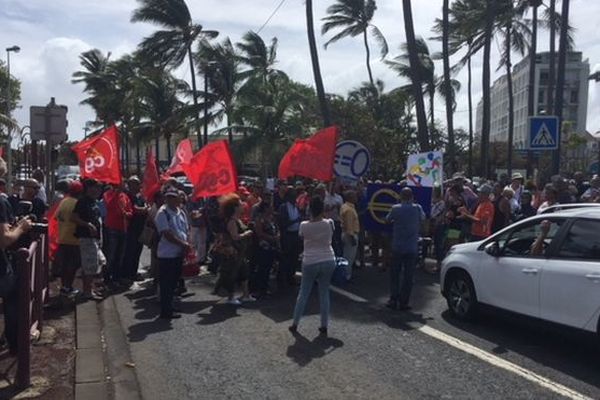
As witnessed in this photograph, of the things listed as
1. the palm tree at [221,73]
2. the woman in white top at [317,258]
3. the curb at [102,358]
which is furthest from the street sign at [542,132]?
the palm tree at [221,73]

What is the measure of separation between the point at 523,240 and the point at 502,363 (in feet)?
5.74

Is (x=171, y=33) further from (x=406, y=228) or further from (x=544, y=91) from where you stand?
(x=544, y=91)

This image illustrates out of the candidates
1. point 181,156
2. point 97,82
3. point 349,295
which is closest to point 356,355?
point 349,295

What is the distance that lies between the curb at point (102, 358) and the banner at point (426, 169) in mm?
7907

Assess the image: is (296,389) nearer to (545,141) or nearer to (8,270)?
(8,270)

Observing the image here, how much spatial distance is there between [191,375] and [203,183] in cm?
457

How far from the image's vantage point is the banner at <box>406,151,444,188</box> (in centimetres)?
1485

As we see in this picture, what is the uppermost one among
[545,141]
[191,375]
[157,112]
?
[157,112]

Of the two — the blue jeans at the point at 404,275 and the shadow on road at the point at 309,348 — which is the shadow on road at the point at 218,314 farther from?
the blue jeans at the point at 404,275

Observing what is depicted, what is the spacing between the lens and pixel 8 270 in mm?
5938

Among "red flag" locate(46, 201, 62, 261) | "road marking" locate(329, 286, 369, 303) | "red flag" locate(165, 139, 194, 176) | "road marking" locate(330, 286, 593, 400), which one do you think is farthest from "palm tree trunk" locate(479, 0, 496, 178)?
"road marking" locate(330, 286, 593, 400)

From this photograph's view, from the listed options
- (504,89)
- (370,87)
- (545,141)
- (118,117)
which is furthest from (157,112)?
(504,89)

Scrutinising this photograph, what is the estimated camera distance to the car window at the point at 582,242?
6.73 meters

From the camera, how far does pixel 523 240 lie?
789cm
